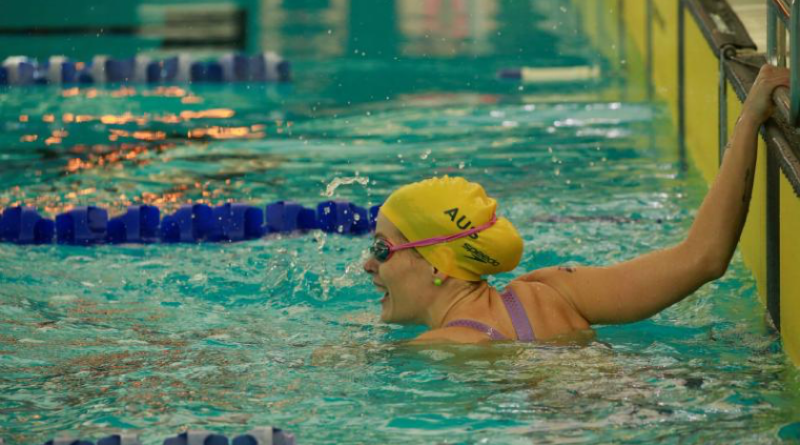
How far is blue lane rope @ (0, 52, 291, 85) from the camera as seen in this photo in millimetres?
9539

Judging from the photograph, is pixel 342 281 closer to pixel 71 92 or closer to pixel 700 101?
pixel 700 101

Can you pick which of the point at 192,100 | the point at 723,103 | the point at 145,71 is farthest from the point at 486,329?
the point at 145,71

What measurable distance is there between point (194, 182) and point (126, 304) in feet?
6.45

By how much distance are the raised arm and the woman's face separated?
0.31 m

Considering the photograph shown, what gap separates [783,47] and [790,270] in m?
0.70

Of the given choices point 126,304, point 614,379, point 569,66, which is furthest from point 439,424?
point 569,66

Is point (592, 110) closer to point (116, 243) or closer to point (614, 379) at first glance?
point (116, 243)

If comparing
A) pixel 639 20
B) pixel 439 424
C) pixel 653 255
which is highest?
pixel 639 20

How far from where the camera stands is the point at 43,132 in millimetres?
7871

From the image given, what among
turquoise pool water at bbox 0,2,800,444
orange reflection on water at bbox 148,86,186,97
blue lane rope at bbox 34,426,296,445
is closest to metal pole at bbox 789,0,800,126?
turquoise pool water at bbox 0,2,800,444

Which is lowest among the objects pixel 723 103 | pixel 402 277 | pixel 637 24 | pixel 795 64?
pixel 402 277

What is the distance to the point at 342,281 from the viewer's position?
4.82m

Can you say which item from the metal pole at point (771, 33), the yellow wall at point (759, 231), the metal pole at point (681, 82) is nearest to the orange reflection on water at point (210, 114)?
the metal pole at point (681, 82)

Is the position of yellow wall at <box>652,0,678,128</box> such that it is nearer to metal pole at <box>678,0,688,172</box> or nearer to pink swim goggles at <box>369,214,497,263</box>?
metal pole at <box>678,0,688,172</box>
